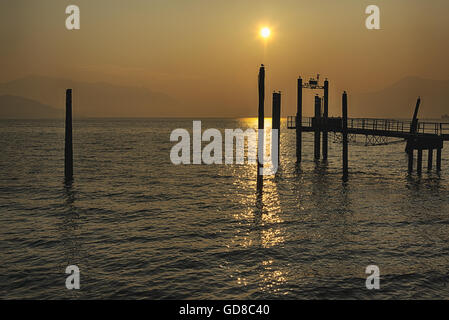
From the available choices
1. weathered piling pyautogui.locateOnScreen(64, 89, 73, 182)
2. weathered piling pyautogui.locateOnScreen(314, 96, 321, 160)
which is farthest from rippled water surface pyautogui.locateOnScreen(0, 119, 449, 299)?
weathered piling pyautogui.locateOnScreen(314, 96, 321, 160)

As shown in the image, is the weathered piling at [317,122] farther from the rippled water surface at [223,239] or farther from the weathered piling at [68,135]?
the weathered piling at [68,135]

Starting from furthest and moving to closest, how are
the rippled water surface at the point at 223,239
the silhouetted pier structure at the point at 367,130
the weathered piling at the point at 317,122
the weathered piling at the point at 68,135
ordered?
1. the weathered piling at the point at 317,122
2. the silhouetted pier structure at the point at 367,130
3. the weathered piling at the point at 68,135
4. the rippled water surface at the point at 223,239

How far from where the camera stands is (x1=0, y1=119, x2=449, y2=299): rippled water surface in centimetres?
1069

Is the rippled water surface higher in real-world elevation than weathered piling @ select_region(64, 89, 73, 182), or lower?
lower

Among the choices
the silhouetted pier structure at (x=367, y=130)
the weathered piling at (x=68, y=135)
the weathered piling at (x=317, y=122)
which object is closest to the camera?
the weathered piling at (x=68, y=135)

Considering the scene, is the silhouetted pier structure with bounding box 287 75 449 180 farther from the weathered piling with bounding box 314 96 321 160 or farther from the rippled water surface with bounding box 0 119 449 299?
the rippled water surface with bounding box 0 119 449 299

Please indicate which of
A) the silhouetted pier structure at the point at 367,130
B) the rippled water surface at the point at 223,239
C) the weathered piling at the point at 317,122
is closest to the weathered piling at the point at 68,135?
the rippled water surface at the point at 223,239

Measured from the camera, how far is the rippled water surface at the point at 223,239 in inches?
421

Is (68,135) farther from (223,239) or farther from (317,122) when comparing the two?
(317,122)

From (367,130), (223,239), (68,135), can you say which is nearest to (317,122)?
(367,130)
